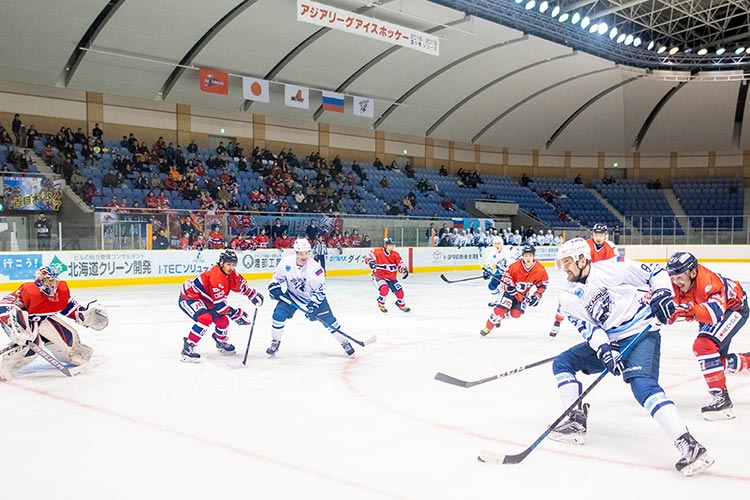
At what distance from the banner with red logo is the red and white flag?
2.25ft

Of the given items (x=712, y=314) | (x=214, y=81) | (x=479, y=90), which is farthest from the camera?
(x=479, y=90)

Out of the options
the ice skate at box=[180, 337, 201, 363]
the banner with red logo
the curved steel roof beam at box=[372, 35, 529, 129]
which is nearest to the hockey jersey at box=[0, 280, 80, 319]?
the ice skate at box=[180, 337, 201, 363]

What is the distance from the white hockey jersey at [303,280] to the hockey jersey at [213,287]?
34 cm

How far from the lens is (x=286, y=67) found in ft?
72.3

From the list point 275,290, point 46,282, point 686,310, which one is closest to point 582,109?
point 275,290

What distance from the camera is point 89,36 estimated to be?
725 inches

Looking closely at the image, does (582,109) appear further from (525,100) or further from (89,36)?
(89,36)

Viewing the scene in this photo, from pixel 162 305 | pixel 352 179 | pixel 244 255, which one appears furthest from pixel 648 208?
pixel 162 305

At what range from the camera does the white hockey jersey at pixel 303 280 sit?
6.73 metres

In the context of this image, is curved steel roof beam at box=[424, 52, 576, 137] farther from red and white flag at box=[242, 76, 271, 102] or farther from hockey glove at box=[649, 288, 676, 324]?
hockey glove at box=[649, 288, 676, 324]

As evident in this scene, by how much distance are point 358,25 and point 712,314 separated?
13.7 metres

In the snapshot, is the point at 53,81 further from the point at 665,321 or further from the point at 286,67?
the point at 665,321

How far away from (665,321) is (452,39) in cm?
1978

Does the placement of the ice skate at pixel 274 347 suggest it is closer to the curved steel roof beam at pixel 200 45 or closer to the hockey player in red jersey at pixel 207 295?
the hockey player in red jersey at pixel 207 295
